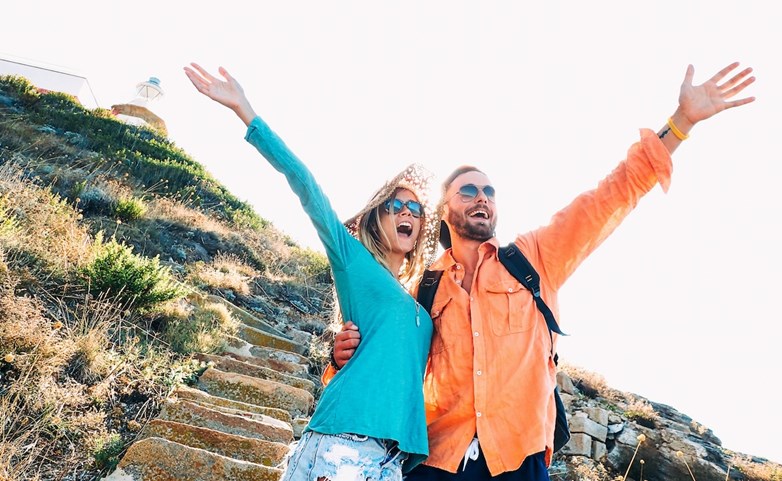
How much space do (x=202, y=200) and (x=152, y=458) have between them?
34.7 ft

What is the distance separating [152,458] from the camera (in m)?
3.21

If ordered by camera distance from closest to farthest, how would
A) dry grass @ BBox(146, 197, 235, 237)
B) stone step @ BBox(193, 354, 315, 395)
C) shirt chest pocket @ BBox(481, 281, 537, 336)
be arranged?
shirt chest pocket @ BBox(481, 281, 537, 336), stone step @ BBox(193, 354, 315, 395), dry grass @ BBox(146, 197, 235, 237)

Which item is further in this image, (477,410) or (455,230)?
(455,230)

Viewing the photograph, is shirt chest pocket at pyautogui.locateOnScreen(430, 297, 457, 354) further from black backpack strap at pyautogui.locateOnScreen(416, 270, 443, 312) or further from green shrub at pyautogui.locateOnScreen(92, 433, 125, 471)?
green shrub at pyautogui.locateOnScreen(92, 433, 125, 471)

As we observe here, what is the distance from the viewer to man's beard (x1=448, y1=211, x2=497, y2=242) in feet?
7.83

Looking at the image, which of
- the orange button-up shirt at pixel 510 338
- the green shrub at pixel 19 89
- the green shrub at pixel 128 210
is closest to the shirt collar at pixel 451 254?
the orange button-up shirt at pixel 510 338

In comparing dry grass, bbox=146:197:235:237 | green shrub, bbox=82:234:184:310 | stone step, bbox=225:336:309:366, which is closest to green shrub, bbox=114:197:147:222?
dry grass, bbox=146:197:235:237

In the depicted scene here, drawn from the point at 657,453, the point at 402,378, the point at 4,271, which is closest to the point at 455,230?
the point at 402,378

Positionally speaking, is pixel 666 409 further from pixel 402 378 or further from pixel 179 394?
pixel 402 378

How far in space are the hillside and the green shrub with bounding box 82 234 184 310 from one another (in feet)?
0.04

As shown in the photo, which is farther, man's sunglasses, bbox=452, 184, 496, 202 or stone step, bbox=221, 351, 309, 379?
stone step, bbox=221, 351, 309, 379

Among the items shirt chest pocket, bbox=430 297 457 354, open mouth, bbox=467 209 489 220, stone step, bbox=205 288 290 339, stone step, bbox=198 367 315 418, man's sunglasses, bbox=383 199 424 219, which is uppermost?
open mouth, bbox=467 209 489 220

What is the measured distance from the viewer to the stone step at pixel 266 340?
6.23m

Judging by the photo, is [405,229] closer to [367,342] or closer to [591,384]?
[367,342]
